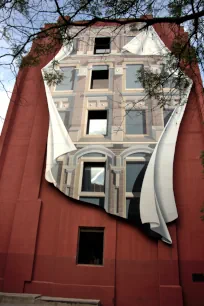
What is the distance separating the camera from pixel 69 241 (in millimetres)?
9578

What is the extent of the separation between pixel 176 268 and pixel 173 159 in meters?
4.05

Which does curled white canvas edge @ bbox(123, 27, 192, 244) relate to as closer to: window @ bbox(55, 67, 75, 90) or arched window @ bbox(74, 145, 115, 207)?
arched window @ bbox(74, 145, 115, 207)

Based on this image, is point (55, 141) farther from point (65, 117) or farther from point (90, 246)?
point (90, 246)

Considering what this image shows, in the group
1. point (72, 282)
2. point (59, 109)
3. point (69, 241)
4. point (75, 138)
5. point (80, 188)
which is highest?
point (59, 109)

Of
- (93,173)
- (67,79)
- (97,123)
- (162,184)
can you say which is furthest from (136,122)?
(67,79)

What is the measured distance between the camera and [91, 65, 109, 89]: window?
13430mm

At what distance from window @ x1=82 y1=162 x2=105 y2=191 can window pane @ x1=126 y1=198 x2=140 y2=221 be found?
1.16 m

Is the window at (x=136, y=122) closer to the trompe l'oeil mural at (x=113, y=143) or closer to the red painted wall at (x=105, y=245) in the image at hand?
the trompe l'oeil mural at (x=113, y=143)

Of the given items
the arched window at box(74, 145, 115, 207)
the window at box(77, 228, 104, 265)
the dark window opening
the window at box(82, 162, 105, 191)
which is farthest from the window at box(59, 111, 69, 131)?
the dark window opening

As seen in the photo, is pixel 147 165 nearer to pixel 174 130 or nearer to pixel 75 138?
pixel 174 130

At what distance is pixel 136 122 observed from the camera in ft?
38.4

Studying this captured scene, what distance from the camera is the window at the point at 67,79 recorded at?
1296cm

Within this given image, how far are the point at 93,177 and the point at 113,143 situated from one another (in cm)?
169

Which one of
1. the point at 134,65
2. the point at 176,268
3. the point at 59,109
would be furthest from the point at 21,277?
the point at 134,65
